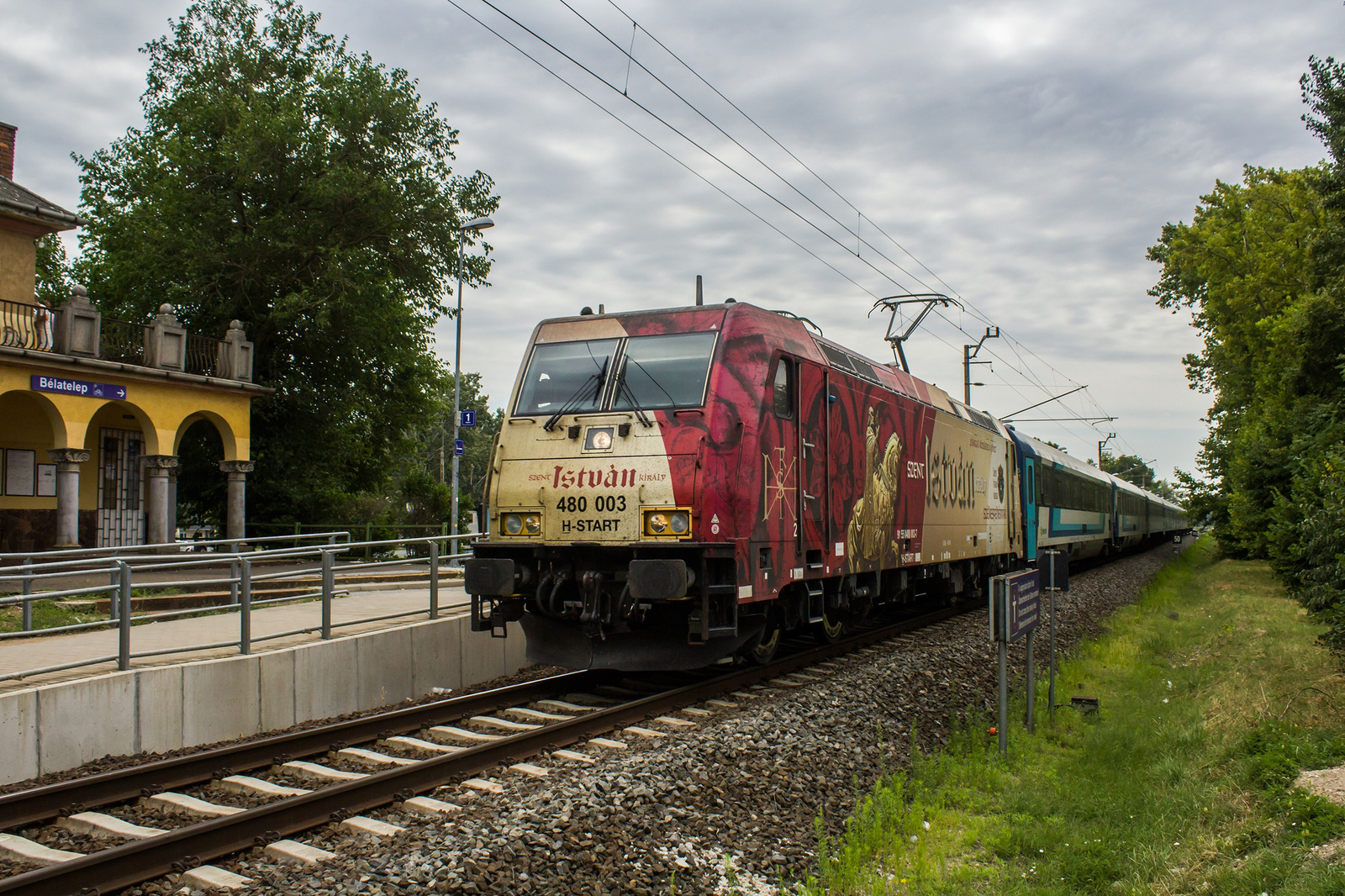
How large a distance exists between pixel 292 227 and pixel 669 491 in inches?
820

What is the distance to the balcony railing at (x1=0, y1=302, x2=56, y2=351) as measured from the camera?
729 inches

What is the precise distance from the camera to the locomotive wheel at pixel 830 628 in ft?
A: 37.9

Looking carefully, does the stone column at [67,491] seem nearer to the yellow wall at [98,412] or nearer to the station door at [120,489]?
the yellow wall at [98,412]

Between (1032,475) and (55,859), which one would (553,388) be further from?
(1032,475)

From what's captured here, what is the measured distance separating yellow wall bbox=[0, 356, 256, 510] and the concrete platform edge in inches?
Answer: 500

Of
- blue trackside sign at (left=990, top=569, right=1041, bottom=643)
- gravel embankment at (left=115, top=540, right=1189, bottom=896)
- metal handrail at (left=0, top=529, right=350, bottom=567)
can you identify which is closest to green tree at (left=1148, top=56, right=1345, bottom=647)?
blue trackside sign at (left=990, top=569, right=1041, bottom=643)

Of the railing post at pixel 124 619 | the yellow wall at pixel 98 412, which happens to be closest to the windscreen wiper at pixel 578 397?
the railing post at pixel 124 619

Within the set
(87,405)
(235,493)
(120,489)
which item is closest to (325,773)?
(87,405)

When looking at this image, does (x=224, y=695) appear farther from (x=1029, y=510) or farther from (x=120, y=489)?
(x=1029, y=510)

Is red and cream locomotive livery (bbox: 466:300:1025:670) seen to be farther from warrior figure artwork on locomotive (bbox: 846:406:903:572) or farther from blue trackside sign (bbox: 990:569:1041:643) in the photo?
blue trackside sign (bbox: 990:569:1041:643)

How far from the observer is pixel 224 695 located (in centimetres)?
789

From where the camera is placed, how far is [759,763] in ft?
21.4

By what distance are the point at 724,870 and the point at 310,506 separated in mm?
25827

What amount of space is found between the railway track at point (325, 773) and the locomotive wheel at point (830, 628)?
2174mm
